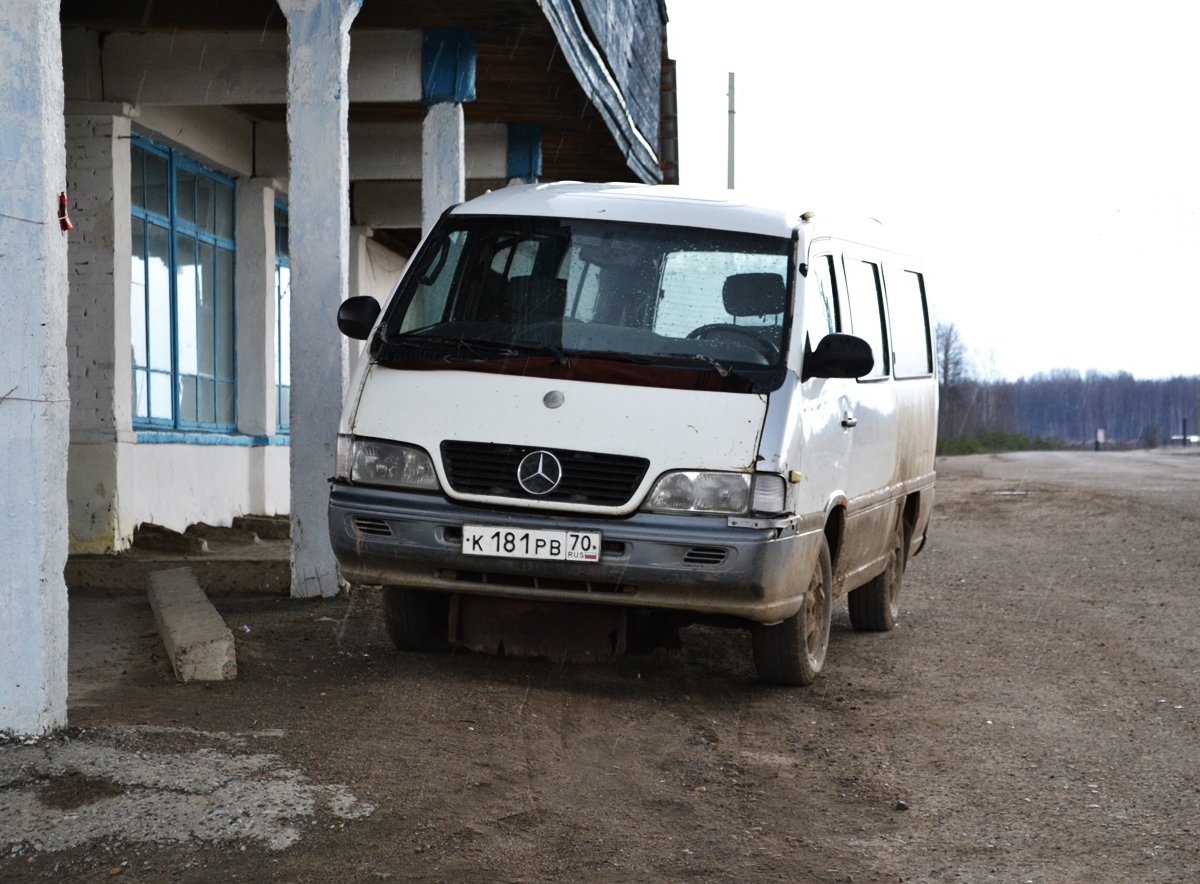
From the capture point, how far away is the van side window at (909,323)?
9234 mm

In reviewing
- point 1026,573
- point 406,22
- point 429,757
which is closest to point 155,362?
point 406,22

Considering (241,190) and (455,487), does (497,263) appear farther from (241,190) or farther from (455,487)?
(241,190)

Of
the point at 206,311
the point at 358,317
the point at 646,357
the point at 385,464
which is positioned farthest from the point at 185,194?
the point at 646,357

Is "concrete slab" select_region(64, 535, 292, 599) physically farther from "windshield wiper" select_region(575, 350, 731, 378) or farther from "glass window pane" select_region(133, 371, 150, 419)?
"windshield wiper" select_region(575, 350, 731, 378)

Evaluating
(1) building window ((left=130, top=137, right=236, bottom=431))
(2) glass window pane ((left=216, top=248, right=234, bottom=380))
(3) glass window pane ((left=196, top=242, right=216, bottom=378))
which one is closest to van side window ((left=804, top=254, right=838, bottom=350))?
(1) building window ((left=130, top=137, right=236, bottom=431))

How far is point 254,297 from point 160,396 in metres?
2.30

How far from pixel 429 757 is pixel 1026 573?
893cm

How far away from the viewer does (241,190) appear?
15.3m

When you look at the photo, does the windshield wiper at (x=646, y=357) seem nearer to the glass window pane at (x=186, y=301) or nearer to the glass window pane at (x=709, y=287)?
the glass window pane at (x=709, y=287)

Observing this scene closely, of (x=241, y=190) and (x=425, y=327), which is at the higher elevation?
(x=241, y=190)

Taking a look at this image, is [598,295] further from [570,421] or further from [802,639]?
[802,639]

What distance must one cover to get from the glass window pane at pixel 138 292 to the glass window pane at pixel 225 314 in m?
1.98

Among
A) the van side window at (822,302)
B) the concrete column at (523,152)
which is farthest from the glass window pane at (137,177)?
the van side window at (822,302)

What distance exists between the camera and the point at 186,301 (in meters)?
14.1
